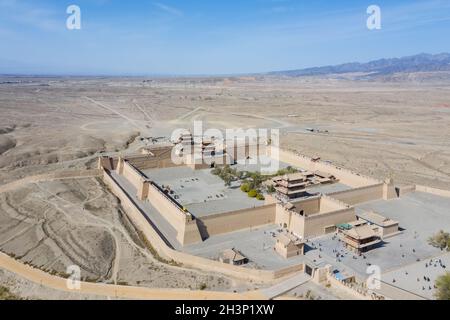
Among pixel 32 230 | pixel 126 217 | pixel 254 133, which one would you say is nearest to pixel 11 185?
pixel 32 230

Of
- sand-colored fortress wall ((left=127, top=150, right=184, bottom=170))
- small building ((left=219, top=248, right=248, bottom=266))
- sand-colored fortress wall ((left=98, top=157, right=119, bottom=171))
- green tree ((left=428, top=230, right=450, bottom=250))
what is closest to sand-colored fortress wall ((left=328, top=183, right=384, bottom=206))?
green tree ((left=428, top=230, right=450, bottom=250))

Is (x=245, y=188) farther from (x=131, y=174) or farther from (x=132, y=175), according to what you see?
(x=131, y=174)

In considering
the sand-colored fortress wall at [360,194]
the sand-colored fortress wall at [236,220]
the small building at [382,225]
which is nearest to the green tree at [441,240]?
the small building at [382,225]

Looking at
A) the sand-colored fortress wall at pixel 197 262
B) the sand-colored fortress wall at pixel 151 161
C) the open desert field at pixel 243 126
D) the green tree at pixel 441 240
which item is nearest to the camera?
the sand-colored fortress wall at pixel 197 262

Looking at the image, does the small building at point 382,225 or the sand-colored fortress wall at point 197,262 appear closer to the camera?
the sand-colored fortress wall at point 197,262

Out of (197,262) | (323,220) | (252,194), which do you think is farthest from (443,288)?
(252,194)

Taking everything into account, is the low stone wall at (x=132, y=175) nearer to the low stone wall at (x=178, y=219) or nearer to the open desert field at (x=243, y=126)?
the low stone wall at (x=178, y=219)

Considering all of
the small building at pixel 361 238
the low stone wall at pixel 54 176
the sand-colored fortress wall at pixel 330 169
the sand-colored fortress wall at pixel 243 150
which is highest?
the sand-colored fortress wall at pixel 243 150
